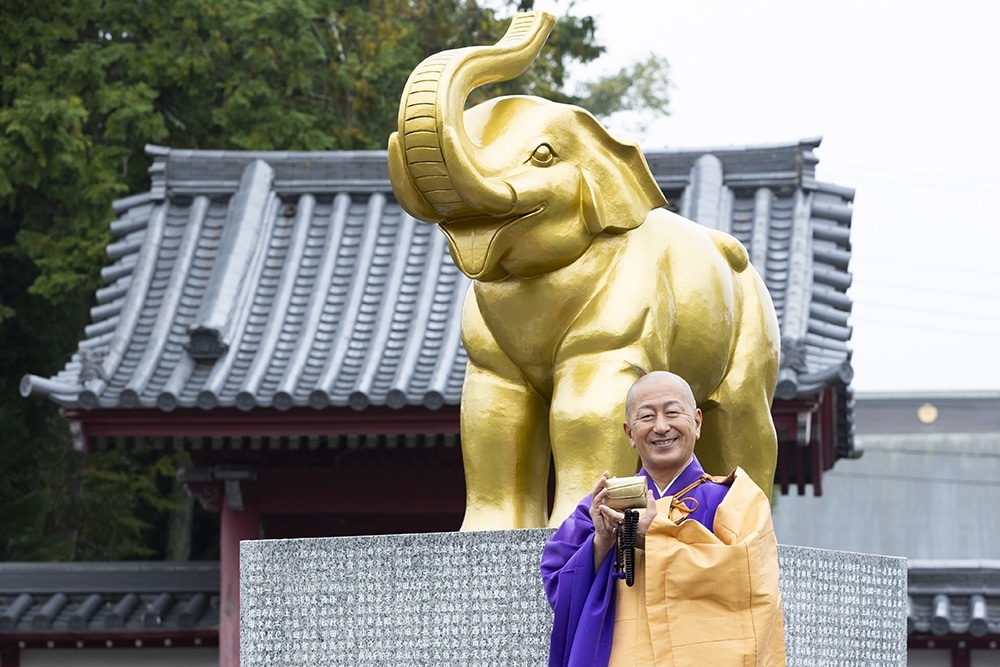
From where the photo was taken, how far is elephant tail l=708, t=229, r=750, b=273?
4.75m

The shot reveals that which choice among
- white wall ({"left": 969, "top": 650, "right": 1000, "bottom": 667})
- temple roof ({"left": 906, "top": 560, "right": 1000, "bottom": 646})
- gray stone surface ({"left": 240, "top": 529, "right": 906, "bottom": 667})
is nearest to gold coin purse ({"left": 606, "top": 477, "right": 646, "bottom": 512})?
gray stone surface ({"left": 240, "top": 529, "right": 906, "bottom": 667})

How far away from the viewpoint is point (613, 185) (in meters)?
4.45

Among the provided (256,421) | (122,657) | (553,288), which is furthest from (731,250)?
(122,657)

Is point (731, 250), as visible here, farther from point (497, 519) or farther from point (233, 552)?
point (233, 552)

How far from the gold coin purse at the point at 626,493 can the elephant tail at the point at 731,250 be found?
4.97 ft

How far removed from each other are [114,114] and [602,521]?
8.70m

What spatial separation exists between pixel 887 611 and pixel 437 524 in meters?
4.87

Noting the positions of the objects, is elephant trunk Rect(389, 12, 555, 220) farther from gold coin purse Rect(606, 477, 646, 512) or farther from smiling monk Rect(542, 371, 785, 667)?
gold coin purse Rect(606, 477, 646, 512)

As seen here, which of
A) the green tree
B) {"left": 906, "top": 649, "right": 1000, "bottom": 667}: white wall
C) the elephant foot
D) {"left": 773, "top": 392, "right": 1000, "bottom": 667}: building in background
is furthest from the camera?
{"left": 773, "top": 392, "right": 1000, "bottom": 667}: building in background

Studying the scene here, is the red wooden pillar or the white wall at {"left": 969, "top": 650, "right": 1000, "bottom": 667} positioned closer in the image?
the red wooden pillar

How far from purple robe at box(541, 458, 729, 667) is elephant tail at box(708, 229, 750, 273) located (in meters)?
1.32

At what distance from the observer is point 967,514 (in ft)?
68.2

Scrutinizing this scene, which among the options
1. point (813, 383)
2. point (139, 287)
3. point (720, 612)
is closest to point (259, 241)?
point (139, 287)

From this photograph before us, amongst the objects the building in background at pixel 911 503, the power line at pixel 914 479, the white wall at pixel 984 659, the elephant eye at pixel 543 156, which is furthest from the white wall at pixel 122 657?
the power line at pixel 914 479
